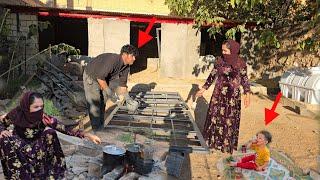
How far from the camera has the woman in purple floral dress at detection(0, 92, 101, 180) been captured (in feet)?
8.95

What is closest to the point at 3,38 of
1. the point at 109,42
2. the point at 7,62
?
the point at 7,62

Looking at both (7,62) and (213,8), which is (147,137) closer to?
(7,62)

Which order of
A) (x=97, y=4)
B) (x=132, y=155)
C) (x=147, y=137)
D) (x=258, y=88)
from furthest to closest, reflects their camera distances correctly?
(x=97, y=4), (x=258, y=88), (x=147, y=137), (x=132, y=155)

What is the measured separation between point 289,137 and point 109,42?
8.16 metres

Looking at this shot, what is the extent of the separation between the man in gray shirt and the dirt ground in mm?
1603

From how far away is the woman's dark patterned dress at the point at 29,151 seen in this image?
281 centimetres

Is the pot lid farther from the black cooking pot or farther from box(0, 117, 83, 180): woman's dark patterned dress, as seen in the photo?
box(0, 117, 83, 180): woman's dark patterned dress

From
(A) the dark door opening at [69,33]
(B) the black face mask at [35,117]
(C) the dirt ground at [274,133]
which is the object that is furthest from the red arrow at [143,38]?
(B) the black face mask at [35,117]

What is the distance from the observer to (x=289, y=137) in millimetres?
7090

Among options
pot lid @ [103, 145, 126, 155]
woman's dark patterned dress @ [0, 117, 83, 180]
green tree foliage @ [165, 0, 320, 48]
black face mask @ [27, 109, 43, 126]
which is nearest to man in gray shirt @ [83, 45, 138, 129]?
pot lid @ [103, 145, 126, 155]

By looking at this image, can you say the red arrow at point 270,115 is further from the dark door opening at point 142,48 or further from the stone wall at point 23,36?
the dark door opening at point 142,48

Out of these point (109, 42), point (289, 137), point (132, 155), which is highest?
point (109, 42)

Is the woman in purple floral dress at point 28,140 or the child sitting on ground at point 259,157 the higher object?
the woman in purple floral dress at point 28,140

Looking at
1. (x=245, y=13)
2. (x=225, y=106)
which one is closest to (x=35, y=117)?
(x=225, y=106)
